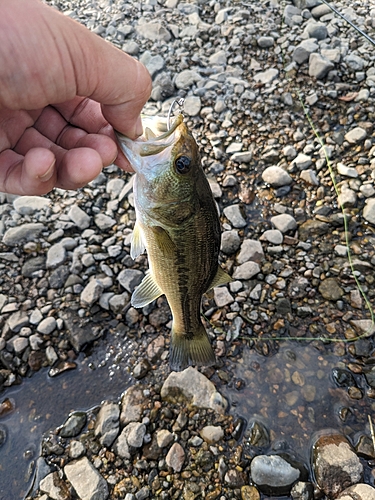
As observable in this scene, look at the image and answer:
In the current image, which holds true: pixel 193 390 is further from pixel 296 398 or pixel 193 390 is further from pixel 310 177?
pixel 310 177

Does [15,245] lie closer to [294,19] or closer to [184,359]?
[184,359]

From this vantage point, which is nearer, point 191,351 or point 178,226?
point 178,226

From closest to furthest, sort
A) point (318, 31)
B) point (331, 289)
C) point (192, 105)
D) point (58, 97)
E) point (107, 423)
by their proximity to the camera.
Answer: point (58, 97) → point (107, 423) → point (331, 289) → point (192, 105) → point (318, 31)

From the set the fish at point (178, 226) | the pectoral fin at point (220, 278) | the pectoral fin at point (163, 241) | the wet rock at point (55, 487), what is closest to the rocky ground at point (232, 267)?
the wet rock at point (55, 487)

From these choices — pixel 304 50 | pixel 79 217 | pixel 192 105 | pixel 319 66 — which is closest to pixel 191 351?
pixel 79 217

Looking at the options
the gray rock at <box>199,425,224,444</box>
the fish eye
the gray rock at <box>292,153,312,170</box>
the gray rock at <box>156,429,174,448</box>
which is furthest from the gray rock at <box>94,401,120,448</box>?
the gray rock at <box>292,153,312,170</box>
